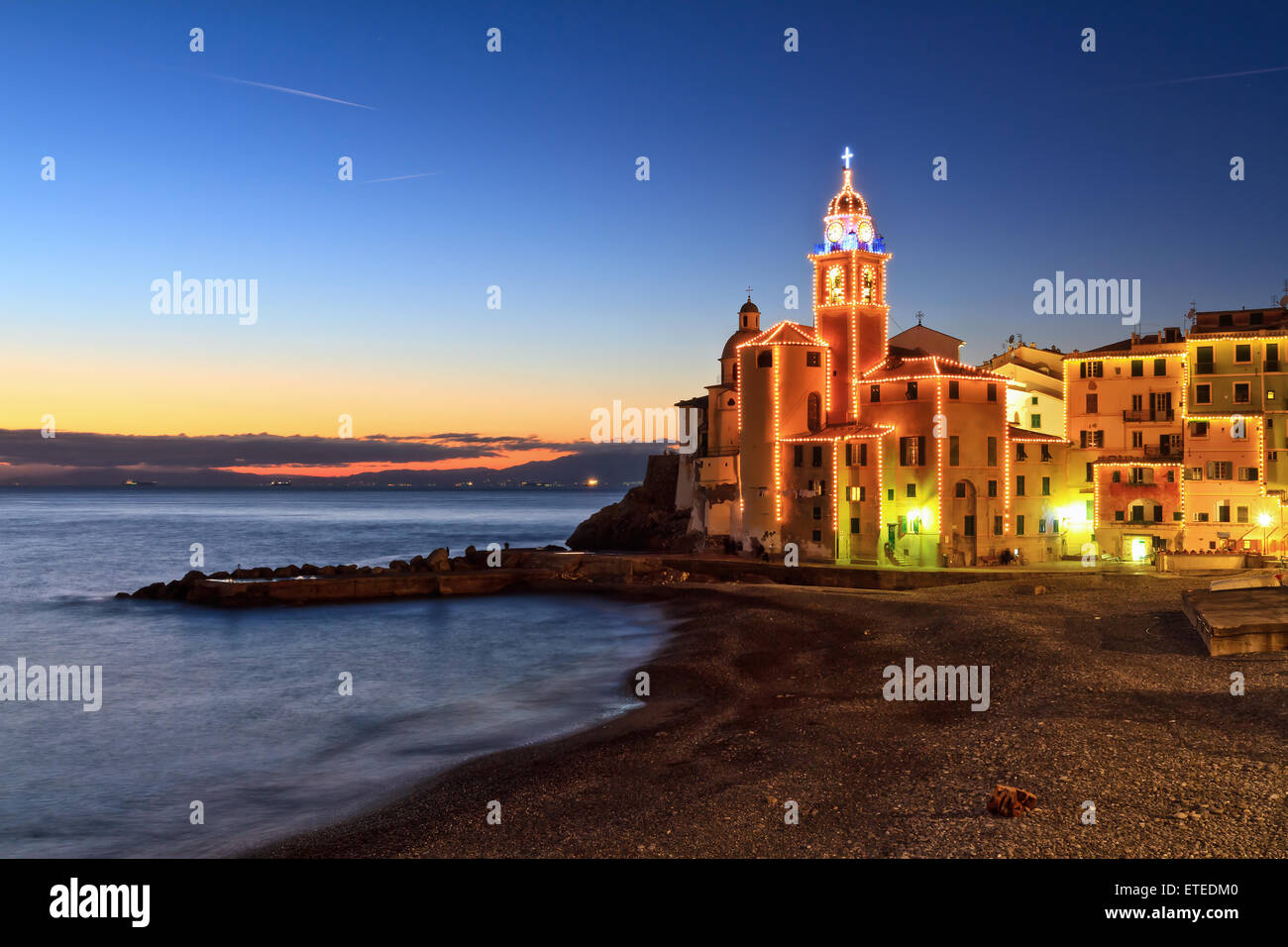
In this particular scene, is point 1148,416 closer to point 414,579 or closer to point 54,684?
point 414,579

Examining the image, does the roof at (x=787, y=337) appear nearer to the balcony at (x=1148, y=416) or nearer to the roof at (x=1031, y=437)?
the roof at (x=1031, y=437)

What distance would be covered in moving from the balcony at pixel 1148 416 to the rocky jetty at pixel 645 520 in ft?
103

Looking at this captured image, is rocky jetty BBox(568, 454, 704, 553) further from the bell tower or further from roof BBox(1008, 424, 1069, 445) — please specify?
roof BBox(1008, 424, 1069, 445)

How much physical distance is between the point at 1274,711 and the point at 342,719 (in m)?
24.0

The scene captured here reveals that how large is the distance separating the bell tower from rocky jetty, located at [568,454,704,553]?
2042cm

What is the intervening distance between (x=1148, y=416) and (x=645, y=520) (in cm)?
3869

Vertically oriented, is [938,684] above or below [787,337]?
below

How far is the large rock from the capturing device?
74.7 m

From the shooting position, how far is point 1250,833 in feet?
40.8
